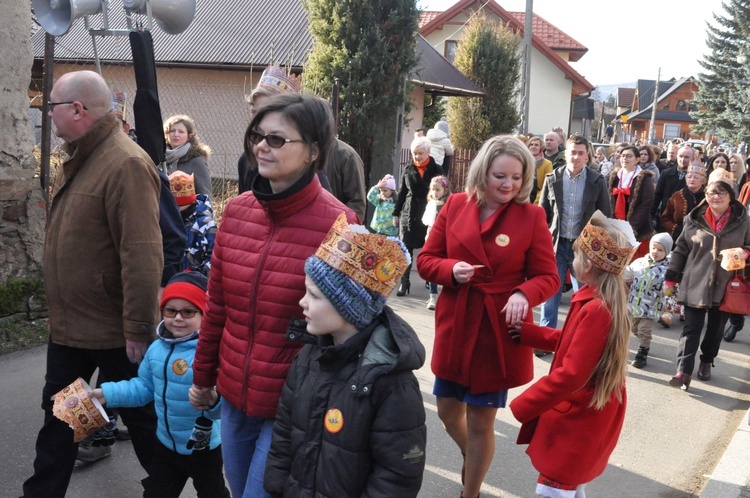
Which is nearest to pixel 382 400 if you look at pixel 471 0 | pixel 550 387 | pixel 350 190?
pixel 550 387

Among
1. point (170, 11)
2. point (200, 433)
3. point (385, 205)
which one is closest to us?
point (200, 433)

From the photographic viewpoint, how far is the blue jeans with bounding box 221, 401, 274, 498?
2.75 meters

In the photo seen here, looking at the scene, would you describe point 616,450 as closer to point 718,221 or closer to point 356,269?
point 718,221

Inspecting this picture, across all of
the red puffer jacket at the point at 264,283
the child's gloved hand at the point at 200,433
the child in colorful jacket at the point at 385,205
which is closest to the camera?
the red puffer jacket at the point at 264,283

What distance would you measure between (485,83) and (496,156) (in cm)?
2189

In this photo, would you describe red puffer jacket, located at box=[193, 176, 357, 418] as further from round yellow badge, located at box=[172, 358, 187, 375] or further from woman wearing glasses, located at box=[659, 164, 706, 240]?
woman wearing glasses, located at box=[659, 164, 706, 240]

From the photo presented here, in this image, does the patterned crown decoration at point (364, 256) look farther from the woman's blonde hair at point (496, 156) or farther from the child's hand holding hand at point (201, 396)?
the woman's blonde hair at point (496, 156)

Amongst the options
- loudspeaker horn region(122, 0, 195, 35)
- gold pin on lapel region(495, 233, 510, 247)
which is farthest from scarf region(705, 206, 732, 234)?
loudspeaker horn region(122, 0, 195, 35)

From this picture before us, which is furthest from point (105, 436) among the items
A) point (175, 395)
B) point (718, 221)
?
point (718, 221)

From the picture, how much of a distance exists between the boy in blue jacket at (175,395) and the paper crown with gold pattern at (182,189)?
129cm

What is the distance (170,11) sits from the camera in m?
5.49

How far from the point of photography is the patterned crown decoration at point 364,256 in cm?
240

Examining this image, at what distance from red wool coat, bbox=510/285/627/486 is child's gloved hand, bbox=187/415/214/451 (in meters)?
1.30

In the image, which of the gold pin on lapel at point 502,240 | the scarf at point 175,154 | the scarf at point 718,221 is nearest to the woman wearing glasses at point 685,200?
the scarf at point 718,221
